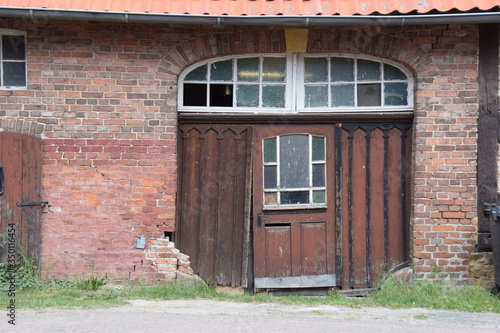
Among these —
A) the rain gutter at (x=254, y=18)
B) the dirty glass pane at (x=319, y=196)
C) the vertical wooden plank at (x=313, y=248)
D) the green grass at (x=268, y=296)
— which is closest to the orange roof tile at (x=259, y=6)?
the rain gutter at (x=254, y=18)

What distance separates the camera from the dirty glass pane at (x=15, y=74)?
7125mm

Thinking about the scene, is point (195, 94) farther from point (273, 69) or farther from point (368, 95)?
point (368, 95)

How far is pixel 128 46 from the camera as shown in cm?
704

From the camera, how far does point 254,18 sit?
661 centimetres

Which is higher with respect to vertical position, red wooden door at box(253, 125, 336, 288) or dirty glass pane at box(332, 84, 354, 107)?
dirty glass pane at box(332, 84, 354, 107)

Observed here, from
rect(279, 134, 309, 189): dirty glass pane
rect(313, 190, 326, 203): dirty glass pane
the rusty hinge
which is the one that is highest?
rect(279, 134, 309, 189): dirty glass pane

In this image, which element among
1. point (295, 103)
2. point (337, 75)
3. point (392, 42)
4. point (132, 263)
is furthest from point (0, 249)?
point (392, 42)

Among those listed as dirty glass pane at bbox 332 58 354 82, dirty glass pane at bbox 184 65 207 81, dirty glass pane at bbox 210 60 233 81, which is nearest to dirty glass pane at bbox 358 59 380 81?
dirty glass pane at bbox 332 58 354 82

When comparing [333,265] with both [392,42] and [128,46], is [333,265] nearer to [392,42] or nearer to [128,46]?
[392,42]

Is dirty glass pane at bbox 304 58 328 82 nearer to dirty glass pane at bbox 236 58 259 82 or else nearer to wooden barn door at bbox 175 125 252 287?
dirty glass pane at bbox 236 58 259 82

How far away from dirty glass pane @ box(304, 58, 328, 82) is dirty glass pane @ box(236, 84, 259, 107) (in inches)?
27.3

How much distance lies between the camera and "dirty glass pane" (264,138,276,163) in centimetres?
739

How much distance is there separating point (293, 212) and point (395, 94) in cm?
199

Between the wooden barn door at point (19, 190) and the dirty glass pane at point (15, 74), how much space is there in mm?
703
